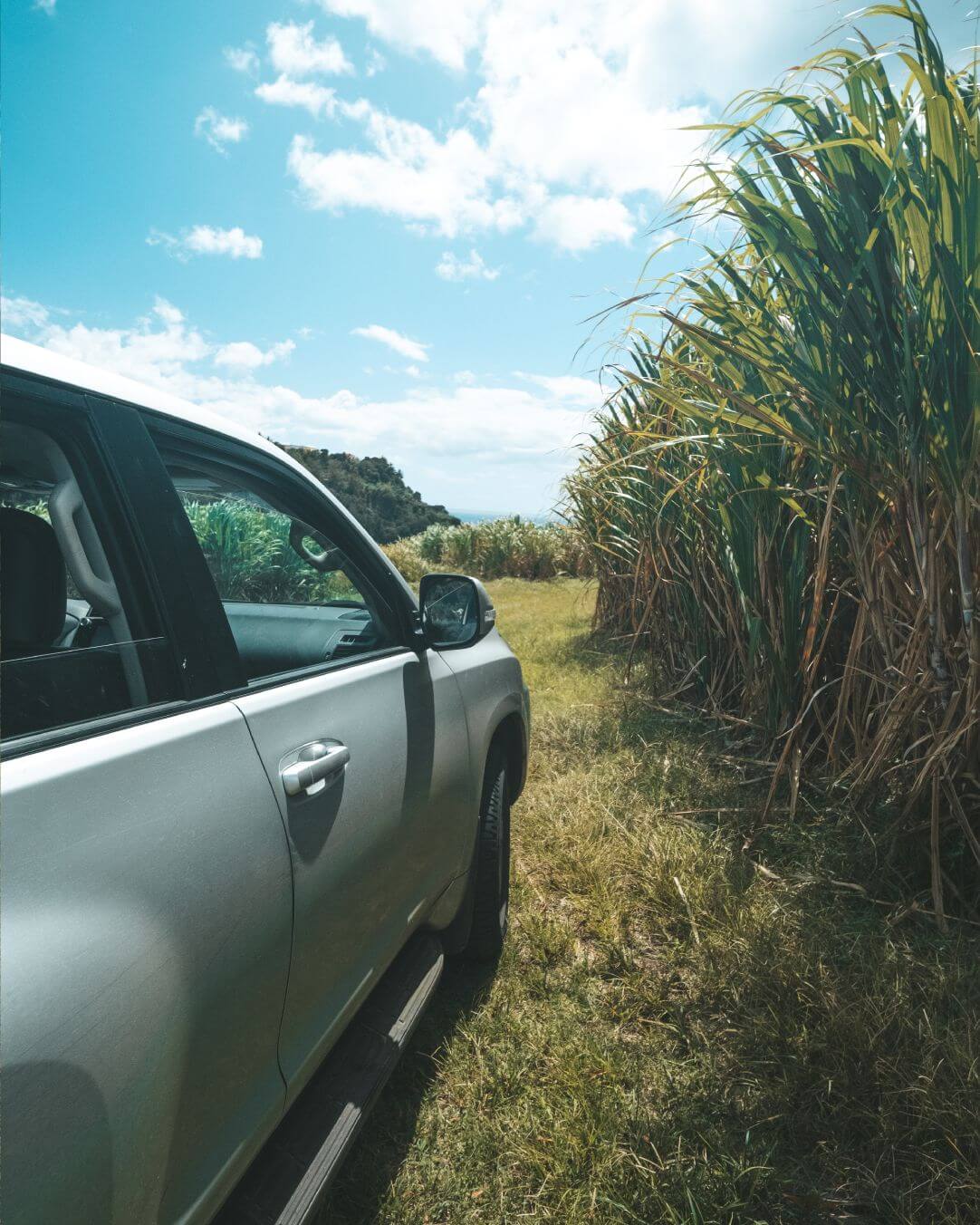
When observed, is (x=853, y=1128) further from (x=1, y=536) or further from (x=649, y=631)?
(x=649, y=631)

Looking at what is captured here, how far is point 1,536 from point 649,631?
14.9 feet

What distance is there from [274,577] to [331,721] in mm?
612

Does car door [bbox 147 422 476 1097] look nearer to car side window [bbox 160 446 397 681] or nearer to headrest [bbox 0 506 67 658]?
car side window [bbox 160 446 397 681]

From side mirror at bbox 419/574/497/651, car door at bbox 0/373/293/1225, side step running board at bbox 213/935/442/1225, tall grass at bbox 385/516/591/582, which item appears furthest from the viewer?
tall grass at bbox 385/516/591/582

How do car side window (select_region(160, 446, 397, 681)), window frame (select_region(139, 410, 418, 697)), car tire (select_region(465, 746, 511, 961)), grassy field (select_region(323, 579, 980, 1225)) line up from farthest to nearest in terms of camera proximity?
car tire (select_region(465, 746, 511, 961)) → grassy field (select_region(323, 579, 980, 1225)) → car side window (select_region(160, 446, 397, 681)) → window frame (select_region(139, 410, 418, 697))

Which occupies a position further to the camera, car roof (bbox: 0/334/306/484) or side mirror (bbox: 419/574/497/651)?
side mirror (bbox: 419/574/497/651)

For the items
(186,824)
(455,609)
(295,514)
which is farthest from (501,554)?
(186,824)

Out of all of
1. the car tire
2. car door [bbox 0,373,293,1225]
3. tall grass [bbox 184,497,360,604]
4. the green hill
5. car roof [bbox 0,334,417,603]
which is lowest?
the car tire

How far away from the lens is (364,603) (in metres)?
1.80

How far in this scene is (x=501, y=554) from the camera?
637 inches

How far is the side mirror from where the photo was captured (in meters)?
1.95

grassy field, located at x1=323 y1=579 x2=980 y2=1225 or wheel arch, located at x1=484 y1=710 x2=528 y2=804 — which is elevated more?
wheel arch, located at x1=484 y1=710 x2=528 y2=804

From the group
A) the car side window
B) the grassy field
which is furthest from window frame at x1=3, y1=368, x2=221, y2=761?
the grassy field

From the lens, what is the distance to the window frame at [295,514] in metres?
1.16
